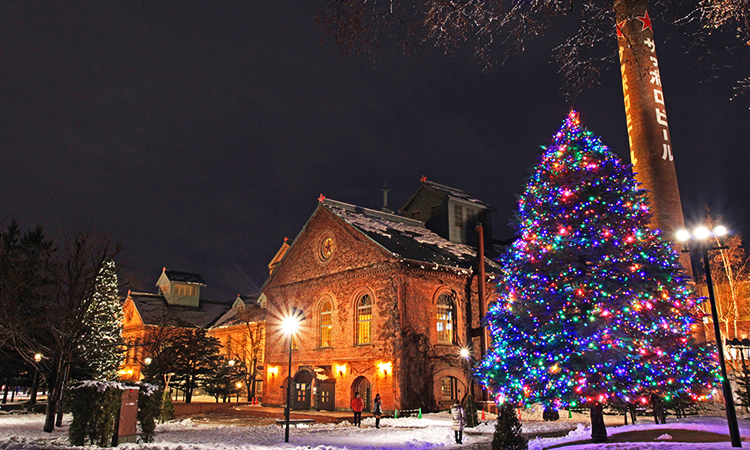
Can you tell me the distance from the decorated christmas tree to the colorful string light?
1.1 inches

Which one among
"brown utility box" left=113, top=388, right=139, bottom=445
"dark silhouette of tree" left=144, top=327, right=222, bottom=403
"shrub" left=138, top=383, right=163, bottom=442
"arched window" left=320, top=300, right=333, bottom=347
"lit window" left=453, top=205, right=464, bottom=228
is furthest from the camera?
"lit window" left=453, top=205, right=464, bottom=228

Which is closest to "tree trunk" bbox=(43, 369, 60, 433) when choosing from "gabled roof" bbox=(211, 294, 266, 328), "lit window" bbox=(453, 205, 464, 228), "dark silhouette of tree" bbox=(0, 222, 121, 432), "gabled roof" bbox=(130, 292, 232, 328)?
"dark silhouette of tree" bbox=(0, 222, 121, 432)

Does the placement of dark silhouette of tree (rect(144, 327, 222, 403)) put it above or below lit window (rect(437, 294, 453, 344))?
below

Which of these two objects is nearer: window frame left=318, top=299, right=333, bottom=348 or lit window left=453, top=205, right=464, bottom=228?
window frame left=318, top=299, right=333, bottom=348

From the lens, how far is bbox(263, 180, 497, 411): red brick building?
2716cm

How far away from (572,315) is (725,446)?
4.57 meters

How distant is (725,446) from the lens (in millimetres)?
11359

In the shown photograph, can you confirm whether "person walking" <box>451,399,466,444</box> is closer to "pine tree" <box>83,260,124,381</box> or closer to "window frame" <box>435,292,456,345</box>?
"window frame" <box>435,292,456,345</box>

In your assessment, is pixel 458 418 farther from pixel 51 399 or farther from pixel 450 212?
pixel 450 212

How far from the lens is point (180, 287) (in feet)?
209

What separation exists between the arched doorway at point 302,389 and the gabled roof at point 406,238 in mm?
9327

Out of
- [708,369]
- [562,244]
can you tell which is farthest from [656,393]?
[562,244]

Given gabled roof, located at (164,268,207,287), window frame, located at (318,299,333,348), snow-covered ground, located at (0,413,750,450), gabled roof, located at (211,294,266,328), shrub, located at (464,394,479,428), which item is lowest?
snow-covered ground, located at (0,413,750,450)

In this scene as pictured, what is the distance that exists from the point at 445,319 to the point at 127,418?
17918 millimetres
